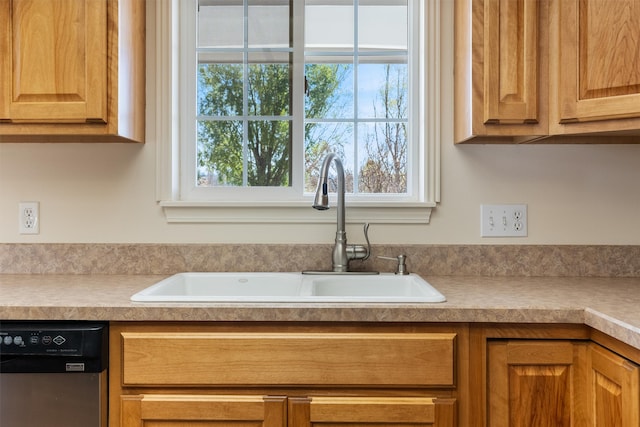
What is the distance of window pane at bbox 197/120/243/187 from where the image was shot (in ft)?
6.56

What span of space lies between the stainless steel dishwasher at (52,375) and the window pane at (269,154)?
3.02 feet

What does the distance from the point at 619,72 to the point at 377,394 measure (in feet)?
3.70

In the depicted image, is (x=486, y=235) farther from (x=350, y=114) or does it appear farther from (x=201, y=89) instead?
(x=201, y=89)

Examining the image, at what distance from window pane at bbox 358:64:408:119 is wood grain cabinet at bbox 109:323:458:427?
3.31 feet

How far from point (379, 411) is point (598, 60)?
3.84 ft

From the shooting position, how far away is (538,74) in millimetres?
1555

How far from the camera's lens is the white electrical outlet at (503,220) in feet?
6.06

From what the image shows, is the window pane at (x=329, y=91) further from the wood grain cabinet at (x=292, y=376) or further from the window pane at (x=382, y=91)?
the wood grain cabinet at (x=292, y=376)

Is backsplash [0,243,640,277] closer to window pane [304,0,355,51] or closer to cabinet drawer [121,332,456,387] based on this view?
cabinet drawer [121,332,456,387]

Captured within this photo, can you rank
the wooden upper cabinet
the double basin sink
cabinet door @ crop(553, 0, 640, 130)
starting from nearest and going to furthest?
1. cabinet door @ crop(553, 0, 640, 130)
2. the wooden upper cabinet
3. the double basin sink

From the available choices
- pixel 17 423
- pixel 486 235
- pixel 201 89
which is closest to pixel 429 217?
pixel 486 235

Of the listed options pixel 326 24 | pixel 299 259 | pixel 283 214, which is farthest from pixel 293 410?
pixel 326 24

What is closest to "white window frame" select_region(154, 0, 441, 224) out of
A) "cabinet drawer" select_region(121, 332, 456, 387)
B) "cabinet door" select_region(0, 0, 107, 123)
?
"cabinet door" select_region(0, 0, 107, 123)

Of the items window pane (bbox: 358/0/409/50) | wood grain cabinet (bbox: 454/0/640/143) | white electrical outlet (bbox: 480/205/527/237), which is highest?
window pane (bbox: 358/0/409/50)
